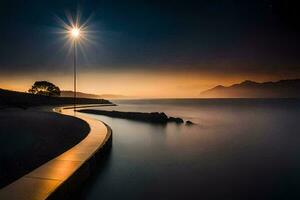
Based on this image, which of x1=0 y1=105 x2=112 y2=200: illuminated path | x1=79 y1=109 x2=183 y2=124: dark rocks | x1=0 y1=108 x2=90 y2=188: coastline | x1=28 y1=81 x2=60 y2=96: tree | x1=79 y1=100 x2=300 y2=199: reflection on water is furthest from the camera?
x1=28 y1=81 x2=60 y2=96: tree

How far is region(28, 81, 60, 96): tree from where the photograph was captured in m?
68.2

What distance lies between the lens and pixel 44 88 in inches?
2709

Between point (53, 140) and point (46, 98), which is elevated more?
point (46, 98)

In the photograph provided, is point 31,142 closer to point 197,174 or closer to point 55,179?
point 55,179

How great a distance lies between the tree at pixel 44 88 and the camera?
68.2 m

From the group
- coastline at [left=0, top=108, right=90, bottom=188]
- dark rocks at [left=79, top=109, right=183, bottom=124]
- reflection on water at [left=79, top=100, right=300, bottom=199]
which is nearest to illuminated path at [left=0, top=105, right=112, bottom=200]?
reflection on water at [left=79, top=100, right=300, bottom=199]

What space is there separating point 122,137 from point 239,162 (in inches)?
374

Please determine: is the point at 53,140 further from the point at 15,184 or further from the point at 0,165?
the point at 15,184

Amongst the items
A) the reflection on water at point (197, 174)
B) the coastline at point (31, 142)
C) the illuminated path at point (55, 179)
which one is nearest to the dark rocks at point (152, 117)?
the coastline at point (31, 142)

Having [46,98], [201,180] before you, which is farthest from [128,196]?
[46,98]

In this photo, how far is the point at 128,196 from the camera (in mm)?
6840

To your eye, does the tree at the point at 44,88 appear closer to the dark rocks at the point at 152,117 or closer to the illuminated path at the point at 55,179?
the dark rocks at the point at 152,117

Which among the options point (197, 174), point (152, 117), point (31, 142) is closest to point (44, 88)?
point (152, 117)

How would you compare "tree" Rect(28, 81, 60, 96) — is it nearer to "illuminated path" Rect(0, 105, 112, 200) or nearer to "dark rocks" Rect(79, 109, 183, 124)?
"dark rocks" Rect(79, 109, 183, 124)
